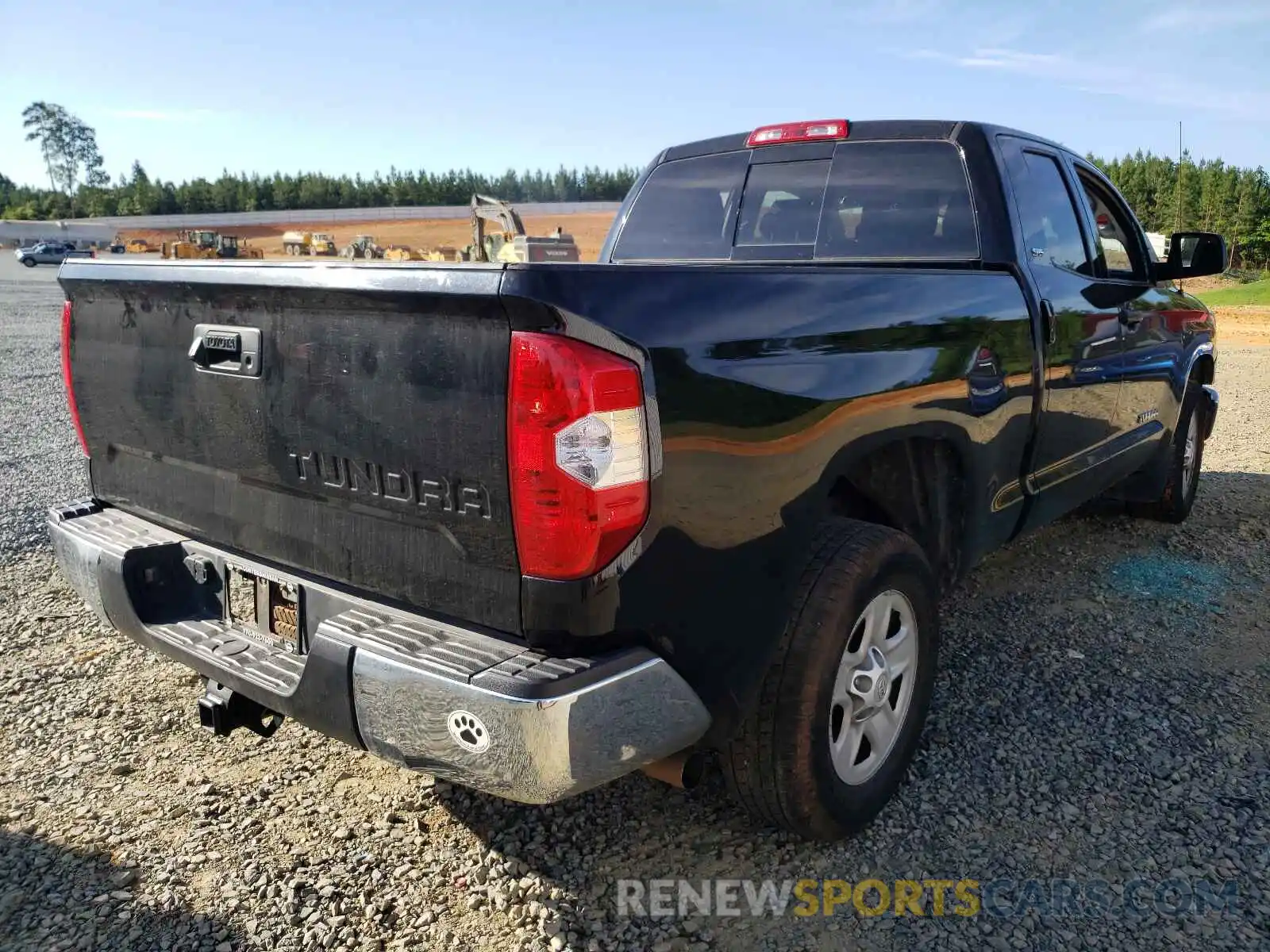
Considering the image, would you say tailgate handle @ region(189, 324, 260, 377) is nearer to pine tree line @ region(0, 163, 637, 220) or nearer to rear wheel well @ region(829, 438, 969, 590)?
rear wheel well @ region(829, 438, 969, 590)

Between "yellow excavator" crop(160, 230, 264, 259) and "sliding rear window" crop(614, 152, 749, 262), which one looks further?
"yellow excavator" crop(160, 230, 264, 259)

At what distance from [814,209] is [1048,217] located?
956 millimetres

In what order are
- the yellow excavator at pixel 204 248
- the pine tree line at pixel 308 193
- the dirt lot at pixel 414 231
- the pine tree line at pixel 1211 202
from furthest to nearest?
the pine tree line at pixel 308 193, the dirt lot at pixel 414 231, the pine tree line at pixel 1211 202, the yellow excavator at pixel 204 248

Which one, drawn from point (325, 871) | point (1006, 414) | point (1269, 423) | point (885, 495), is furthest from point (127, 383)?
point (1269, 423)

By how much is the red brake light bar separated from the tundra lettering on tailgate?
2.75m

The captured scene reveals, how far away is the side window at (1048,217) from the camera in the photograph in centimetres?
378

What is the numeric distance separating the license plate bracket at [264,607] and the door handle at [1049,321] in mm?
2698

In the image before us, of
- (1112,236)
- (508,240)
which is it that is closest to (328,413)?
(1112,236)

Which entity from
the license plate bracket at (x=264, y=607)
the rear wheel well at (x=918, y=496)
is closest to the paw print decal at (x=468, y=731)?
the license plate bracket at (x=264, y=607)

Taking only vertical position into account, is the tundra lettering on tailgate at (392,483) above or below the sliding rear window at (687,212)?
below

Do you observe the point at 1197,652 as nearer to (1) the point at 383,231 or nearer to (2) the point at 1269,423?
(2) the point at 1269,423

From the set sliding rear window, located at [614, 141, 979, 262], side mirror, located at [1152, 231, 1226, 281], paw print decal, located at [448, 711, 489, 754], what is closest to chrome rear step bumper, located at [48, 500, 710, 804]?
paw print decal, located at [448, 711, 489, 754]

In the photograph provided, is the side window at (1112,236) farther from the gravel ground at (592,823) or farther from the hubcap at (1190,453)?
the gravel ground at (592,823)

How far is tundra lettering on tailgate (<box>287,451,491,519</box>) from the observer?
2.05 metres
